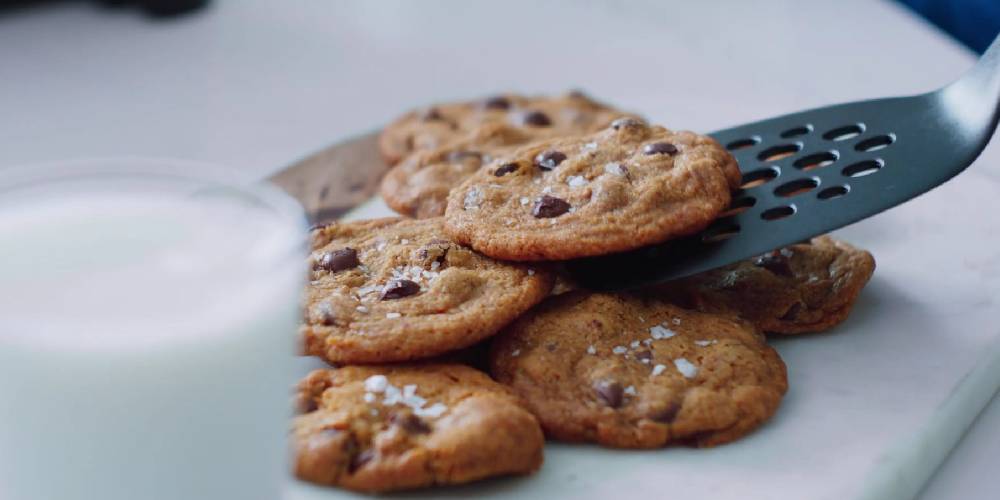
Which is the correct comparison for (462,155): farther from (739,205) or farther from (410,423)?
(410,423)

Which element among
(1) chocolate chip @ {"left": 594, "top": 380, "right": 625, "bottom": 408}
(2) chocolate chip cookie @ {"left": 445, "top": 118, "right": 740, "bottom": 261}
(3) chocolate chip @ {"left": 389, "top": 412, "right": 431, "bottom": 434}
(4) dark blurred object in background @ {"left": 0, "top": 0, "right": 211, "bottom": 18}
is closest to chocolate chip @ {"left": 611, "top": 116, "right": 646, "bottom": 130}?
(2) chocolate chip cookie @ {"left": 445, "top": 118, "right": 740, "bottom": 261}

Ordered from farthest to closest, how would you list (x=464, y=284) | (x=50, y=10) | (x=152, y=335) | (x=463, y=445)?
(x=50, y=10), (x=464, y=284), (x=463, y=445), (x=152, y=335)

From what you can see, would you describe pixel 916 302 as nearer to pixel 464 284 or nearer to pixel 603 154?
pixel 603 154

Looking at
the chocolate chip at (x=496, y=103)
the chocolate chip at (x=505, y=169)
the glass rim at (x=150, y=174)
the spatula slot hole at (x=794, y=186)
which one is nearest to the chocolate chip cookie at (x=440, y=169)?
the chocolate chip at (x=505, y=169)

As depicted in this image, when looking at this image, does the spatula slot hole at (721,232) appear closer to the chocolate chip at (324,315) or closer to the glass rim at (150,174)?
the chocolate chip at (324,315)

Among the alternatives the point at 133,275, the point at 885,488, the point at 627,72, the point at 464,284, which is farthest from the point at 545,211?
the point at 627,72

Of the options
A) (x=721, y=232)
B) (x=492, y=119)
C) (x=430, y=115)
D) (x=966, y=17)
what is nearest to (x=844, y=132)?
(x=721, y=232)

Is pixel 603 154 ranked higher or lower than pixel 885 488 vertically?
higher
